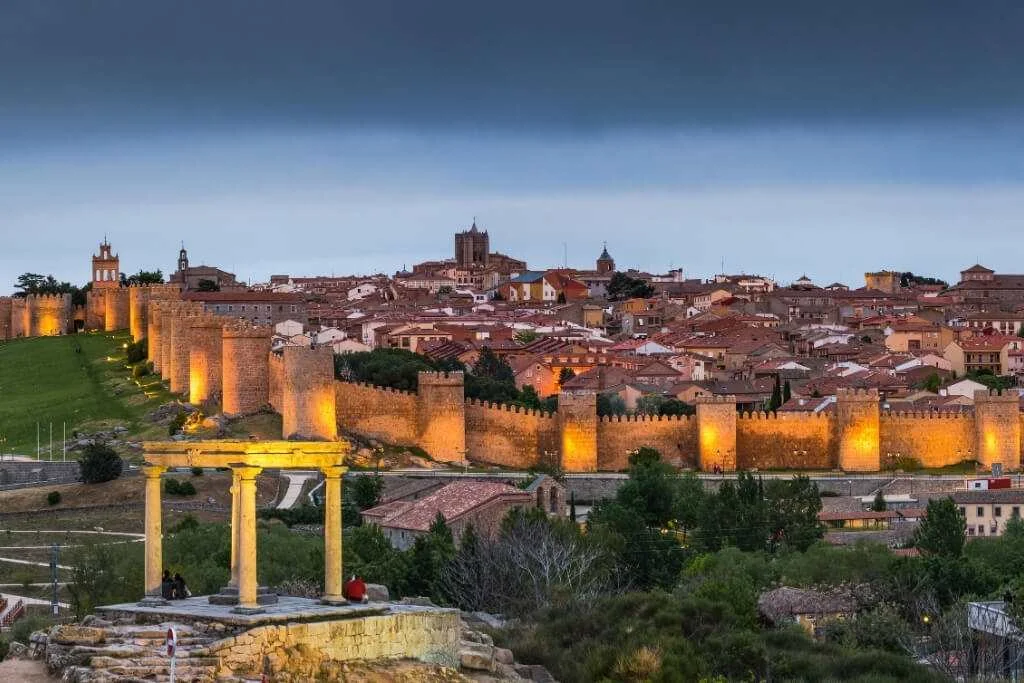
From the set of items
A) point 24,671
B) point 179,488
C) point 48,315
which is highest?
point 48,315

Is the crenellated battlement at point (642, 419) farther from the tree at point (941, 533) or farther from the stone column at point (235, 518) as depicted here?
the stone column at point (235, 518)

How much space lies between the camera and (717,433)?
61125 mm

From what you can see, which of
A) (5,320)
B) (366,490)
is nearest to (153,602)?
A: (366,490)

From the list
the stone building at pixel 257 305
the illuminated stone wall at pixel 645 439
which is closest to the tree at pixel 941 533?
the illuminated stone wall at pixel 645 439

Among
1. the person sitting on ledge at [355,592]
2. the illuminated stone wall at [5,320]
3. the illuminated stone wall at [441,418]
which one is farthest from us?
the illuminated stone wall at [5,320]

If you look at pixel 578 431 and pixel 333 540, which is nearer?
pixel 333 540

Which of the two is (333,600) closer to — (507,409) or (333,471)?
(333,471)

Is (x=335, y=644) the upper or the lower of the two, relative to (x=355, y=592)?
lower

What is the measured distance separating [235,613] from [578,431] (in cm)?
3845

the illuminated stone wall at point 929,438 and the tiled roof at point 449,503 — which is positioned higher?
the illuminated stone wall at point 929,438

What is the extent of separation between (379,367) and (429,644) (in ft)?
154

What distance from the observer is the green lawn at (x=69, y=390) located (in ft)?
204

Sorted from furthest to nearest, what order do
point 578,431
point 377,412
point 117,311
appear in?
point 117,311
point 578,431
point 377,412

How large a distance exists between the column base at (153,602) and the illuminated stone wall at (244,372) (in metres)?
35.4
